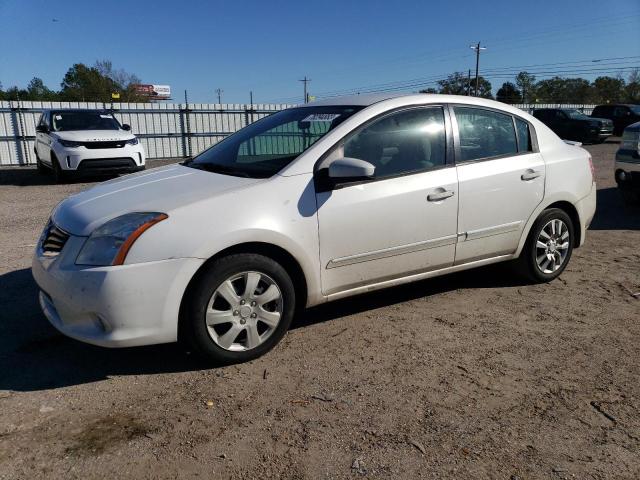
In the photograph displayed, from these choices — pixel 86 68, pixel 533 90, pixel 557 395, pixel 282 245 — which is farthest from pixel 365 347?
pixel 533 90

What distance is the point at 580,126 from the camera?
2369cm

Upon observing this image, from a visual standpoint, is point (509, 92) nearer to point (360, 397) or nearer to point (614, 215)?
point (614, 215)

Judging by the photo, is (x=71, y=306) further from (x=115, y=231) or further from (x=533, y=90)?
(x=533, y=90)

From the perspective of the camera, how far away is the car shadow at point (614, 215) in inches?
280

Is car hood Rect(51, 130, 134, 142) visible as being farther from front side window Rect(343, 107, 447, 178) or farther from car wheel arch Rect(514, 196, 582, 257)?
car wheel arch Rect(514, 196, 582, 257)

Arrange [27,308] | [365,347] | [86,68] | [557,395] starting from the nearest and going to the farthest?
1. [557,395]
2. [365,347]
3. [27,308]
4. [86,68]

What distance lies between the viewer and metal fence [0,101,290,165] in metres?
17.7

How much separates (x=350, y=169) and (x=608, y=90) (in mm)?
79251

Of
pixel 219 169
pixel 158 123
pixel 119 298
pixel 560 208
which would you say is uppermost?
pixel 158 123

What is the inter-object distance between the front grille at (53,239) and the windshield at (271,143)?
1.10m

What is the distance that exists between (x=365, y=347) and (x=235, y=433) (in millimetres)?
1204

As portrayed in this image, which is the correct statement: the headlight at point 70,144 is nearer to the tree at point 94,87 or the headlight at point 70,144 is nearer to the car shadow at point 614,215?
the car shadow at point 614,215

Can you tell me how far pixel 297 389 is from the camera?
3.01 meters

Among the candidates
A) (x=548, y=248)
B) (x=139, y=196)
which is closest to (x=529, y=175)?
(x=548, y=248)
